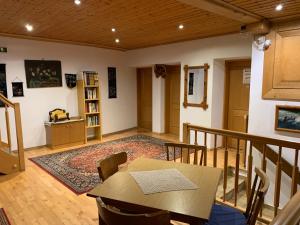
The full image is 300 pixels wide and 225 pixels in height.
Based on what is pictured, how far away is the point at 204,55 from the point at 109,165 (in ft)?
12.4

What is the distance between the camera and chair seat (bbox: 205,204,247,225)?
1.68 meters

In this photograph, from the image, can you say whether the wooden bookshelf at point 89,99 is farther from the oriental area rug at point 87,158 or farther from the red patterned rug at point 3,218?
the red patterned rug at point 3,218

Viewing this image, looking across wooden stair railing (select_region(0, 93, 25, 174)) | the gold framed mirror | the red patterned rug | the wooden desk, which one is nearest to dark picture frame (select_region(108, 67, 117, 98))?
the gold framed mirror

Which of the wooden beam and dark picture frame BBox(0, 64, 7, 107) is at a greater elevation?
the wooden beam

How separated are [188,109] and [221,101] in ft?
2.58

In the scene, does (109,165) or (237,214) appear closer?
(237,214)

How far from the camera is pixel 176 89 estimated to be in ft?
20.8

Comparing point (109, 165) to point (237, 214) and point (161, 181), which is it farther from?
point (237, 214)

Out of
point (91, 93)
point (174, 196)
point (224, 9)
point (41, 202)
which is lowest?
point (41, 202)

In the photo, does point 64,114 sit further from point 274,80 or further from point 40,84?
point 274,80

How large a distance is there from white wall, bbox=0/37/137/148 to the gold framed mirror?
85.9 inches

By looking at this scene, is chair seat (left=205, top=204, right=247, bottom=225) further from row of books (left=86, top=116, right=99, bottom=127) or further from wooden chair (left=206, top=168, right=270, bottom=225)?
row of books (left=86, top=116, right=99, bottom=127)

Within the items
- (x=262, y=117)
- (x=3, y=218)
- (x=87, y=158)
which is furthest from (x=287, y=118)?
(x=3, y=218)

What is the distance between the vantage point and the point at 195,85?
525cm
